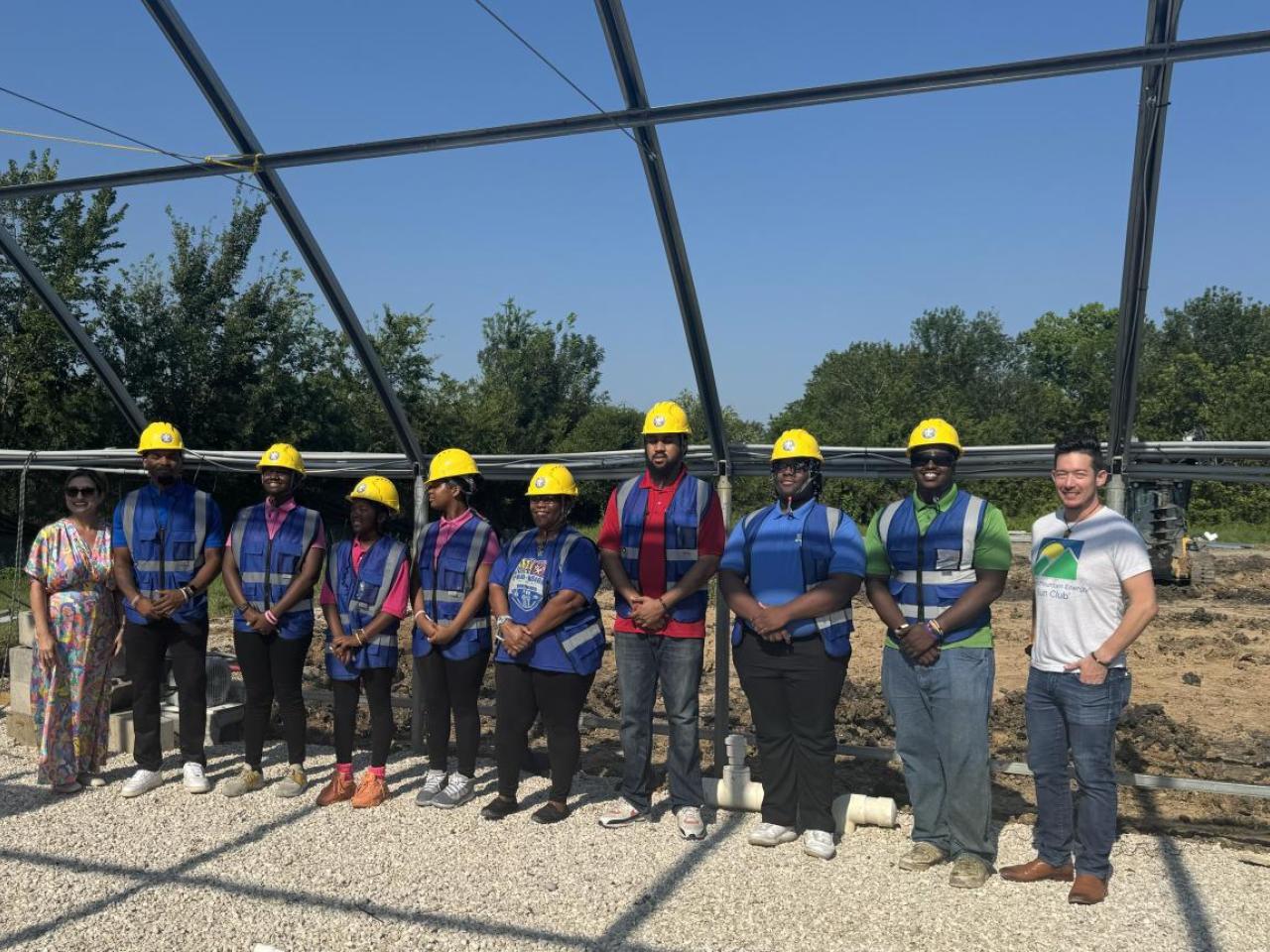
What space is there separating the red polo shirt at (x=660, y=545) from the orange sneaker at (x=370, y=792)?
59.7 inches

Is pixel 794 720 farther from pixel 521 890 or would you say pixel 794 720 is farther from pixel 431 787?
pixel 431 787

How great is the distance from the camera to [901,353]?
98.7 ft

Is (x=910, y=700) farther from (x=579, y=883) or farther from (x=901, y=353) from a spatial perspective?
(x=901, y=353)

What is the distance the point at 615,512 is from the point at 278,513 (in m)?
1.83

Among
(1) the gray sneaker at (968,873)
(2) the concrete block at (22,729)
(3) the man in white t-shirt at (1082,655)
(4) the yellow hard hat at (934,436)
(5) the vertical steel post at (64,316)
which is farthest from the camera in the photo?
(2) the concrete block at (22,729)

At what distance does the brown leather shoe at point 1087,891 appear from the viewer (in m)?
3.85

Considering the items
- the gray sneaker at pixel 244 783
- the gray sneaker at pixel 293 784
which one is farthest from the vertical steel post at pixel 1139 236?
the gray sneaker at pixel 244 783

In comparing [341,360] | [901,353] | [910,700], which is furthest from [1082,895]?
[901,353]

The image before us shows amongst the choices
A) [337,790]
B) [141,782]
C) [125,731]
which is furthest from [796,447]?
[125,731]

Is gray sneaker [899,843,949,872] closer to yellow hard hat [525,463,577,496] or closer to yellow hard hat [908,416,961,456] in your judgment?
yellow hard hat [908,416,961,456]

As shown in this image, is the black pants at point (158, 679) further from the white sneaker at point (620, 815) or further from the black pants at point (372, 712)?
the white sneaker at point (620, 815)

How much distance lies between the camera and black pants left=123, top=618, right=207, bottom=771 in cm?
523

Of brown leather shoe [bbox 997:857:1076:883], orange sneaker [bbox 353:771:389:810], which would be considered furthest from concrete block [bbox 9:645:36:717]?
brown leather shoe [bbox 997:857:1076:883]

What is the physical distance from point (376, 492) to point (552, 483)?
0.97 m
